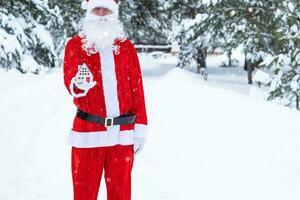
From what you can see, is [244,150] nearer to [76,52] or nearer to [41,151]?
[41,151]

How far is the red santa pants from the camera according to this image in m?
3.28

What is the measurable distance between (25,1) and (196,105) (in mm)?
9424

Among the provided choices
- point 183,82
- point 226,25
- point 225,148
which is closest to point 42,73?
point 183,82

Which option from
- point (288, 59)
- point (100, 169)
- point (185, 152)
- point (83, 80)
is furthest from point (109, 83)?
point (288, 59)

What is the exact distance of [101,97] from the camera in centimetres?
323

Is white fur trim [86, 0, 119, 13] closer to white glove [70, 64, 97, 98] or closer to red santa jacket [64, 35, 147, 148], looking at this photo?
A: red santa jacket [64, 35, 147, 148]

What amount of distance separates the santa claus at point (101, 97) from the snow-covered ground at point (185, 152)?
1.86 m

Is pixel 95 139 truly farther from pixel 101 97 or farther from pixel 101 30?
pixel 101 30

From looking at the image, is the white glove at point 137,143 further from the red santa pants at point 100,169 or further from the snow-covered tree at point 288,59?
the snow-covered tree at point 288,59

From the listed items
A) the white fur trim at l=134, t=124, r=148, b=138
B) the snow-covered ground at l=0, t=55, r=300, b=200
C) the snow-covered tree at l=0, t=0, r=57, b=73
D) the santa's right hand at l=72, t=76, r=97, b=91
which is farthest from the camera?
the snow-covered tree at l=0, t=0, r=57, b=73

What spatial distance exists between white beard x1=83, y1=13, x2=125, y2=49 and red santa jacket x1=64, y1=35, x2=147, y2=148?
5 centimetres

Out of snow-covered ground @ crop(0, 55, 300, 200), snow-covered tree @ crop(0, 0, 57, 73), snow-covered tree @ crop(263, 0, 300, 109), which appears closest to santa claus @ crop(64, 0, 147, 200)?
snow-covered ground @ crop(0, 55, 300, 200)

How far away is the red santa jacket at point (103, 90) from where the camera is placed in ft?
10.6

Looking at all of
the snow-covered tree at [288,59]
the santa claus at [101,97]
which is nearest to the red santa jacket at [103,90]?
the santa claus at [101,97]
